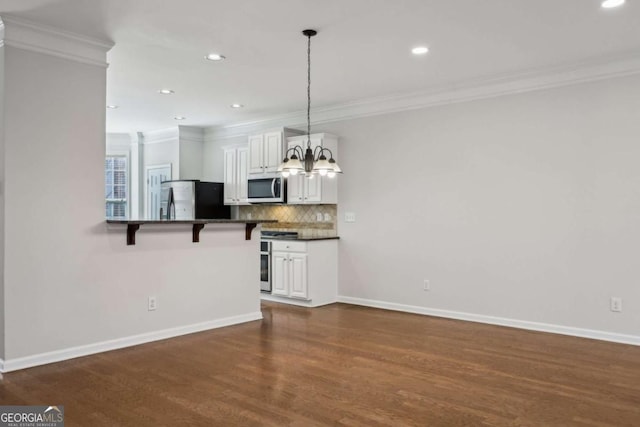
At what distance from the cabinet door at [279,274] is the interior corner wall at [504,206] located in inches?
29.9

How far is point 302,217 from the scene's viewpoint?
23.6 ft

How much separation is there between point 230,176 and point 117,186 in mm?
2696

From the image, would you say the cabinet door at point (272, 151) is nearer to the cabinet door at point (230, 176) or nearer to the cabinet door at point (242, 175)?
the cabinet door at point (242, 175)

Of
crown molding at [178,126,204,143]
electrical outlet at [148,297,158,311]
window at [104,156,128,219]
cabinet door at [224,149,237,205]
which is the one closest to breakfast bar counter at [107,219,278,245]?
electrical outlet at [148,297,158,311]

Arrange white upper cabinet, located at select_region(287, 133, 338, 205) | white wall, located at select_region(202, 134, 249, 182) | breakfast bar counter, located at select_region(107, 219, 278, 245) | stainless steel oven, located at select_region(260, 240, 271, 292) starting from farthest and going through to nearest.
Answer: white wall, located at select_region(202, 134, 249, 182)
stainless steel oven, located at select_region(260, 240, 271, 292)
white upper cabinet, located at select_region(287, 133, 338, 205)
breakfast bar counter, located at select_region(107, 219, 278, 245)

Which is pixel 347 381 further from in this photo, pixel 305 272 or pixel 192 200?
pixel 192 200

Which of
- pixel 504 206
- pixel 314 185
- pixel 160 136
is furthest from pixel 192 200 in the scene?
pixel 504 206

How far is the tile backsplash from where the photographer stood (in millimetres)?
6816

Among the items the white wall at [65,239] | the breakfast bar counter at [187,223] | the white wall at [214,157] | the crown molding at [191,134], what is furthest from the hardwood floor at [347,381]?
the crown molding at [191,134]

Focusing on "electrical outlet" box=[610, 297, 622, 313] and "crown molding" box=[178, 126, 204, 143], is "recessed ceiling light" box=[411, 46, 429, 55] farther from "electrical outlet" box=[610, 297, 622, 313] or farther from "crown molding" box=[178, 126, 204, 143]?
"crown molding" box=[178, 126, 204, 143]

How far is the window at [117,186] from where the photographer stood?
9.09 m

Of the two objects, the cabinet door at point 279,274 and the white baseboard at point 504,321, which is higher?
the cabinet door at point 279,274

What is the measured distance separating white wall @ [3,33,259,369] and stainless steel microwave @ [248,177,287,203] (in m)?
2.30

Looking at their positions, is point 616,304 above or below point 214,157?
below
